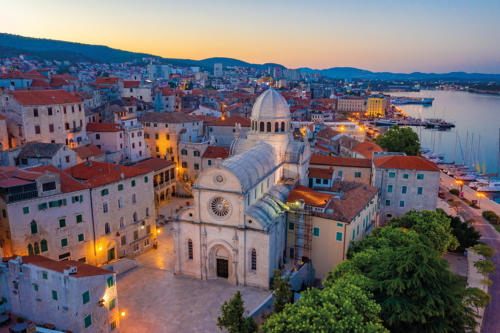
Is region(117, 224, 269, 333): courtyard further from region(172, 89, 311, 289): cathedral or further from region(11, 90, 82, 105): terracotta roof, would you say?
region(11, 90, 82, 105): terracotta roof

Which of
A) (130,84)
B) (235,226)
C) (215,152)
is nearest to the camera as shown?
(235,226)

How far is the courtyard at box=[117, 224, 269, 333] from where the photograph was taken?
2870 cm

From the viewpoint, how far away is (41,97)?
166 feet

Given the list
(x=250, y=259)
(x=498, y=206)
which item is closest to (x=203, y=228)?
(x=250, y=259)

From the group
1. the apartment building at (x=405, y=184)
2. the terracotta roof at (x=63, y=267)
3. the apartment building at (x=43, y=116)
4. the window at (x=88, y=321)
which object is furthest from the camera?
the apartment building at (x=43, y=116)

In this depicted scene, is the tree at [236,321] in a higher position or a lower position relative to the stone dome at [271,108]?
lower

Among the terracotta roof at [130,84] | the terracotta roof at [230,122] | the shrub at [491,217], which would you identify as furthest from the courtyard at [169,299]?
the terracotta roof at [130,84]

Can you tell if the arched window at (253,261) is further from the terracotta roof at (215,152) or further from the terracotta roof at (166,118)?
the terracotta roof at (166,118)

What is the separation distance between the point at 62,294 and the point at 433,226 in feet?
Answer: 113

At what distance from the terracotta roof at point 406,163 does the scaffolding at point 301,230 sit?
17.4 meters

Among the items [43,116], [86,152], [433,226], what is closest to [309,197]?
[433,226]

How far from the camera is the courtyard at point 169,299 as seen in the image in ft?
94.2

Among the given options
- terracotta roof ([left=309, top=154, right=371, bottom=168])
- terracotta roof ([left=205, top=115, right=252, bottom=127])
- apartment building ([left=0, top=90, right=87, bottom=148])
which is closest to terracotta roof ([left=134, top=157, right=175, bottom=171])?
apartment building ([left=0, top=90, right=87, bottom=148])

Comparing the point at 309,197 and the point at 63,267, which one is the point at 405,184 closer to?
the point at 309,197
